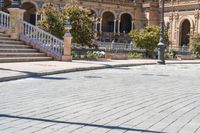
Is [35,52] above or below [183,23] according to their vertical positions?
below

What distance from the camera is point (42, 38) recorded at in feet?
73.9

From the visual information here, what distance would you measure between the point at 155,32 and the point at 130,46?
3.07 m

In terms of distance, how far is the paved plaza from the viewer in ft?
19.5

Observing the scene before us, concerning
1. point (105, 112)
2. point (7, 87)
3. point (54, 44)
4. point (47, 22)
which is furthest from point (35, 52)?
point (105, 112)

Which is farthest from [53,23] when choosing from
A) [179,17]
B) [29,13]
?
[179,17]

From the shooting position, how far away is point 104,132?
18.5 ft

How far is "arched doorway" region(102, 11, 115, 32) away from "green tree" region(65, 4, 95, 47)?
3551 centimetres

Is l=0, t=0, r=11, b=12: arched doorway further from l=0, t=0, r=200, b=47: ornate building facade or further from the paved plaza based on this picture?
the paved plaza

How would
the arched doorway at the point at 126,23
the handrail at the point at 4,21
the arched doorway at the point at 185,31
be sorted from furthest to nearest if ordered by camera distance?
the arched doorway at the point at 126,23 → the arched doorway at the point at 185,31 → the handrail at the point at 4,21

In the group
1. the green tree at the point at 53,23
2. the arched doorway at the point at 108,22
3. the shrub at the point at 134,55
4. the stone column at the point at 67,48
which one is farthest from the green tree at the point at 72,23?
the arched doorway at the point at 108,22

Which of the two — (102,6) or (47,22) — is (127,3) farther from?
(47,22)

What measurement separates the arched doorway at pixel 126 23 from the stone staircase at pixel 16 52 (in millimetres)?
43314

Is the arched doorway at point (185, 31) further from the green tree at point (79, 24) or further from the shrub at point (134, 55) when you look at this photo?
the green tree at point (79, 24)

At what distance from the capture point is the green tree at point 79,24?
1061 inches
